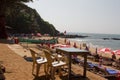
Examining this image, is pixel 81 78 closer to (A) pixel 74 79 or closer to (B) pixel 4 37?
(A) pixel 74 79

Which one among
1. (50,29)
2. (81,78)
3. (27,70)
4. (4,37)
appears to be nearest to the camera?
(81,78)

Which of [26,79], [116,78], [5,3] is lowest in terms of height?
[116,78]

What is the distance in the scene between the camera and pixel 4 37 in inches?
1642

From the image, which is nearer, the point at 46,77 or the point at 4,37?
the point at 46,77

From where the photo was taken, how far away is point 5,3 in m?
32.4

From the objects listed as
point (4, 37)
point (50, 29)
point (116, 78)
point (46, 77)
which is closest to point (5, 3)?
point (4, 37)

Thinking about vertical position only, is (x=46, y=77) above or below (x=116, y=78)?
above

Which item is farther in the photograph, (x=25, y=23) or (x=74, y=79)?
(x=25, y=23)

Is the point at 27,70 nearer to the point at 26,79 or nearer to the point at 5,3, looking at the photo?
the point at 26,79

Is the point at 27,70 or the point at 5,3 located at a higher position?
the point at 5,3

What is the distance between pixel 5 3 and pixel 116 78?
A: 22637 millimetres

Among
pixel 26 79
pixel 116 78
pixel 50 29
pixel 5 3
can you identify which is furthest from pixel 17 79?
pixel 50 29

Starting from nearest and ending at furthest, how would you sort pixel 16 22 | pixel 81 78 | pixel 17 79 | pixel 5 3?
pixel 17 79 < pixel 81 78 < pixel 5 3 < pixel 16 22

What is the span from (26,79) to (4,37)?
3352cm
